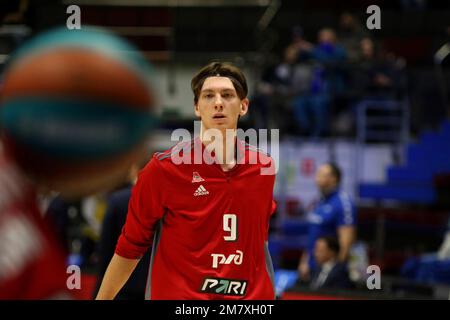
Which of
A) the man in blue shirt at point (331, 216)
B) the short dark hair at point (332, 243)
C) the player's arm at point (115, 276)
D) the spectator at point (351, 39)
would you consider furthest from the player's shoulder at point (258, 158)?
the spectator at point (351, 39)

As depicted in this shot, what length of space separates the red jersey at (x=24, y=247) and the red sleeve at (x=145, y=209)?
4.52 feet

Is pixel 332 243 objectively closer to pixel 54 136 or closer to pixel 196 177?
pixel 196 177

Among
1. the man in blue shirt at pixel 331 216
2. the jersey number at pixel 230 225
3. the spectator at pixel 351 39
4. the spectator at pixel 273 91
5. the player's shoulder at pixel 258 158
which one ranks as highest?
the spectator at pixel 351 39

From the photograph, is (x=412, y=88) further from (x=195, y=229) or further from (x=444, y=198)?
(x=195, y=229)

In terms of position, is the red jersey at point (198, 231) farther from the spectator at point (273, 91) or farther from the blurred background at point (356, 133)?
the spectator at point (273, 91)

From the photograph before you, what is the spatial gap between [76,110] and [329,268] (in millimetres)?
5380

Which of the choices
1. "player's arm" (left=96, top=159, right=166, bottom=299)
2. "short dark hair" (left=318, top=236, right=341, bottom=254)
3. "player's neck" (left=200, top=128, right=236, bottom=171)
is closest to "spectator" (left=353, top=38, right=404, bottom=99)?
"short dark hair" (left=318, top=236, right=341, bottom=254)

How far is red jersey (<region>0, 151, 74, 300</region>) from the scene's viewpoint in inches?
64.9

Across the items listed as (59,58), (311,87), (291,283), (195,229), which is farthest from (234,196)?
(311,87)

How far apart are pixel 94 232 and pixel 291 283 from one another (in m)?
2.18

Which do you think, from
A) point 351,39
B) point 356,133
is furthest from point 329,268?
point 351,39

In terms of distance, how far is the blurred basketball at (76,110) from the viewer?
1.67 meters

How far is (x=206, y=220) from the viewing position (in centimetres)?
312

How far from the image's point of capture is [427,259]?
8062mm
